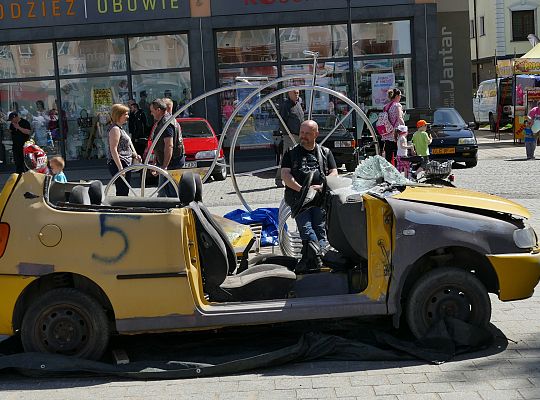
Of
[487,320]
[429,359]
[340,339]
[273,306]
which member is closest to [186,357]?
[273,306]

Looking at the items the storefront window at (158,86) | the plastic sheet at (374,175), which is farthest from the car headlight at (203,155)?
the plastic sheet at (374,175)

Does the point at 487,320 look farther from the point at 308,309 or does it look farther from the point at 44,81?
the point at 44,81

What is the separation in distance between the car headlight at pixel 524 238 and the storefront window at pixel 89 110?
19310 mm

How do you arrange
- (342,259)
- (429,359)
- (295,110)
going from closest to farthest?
1. (429,359)
2. (342,259)
3. (295,110)

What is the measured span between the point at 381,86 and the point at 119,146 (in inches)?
572

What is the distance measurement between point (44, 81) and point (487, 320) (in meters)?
20.3

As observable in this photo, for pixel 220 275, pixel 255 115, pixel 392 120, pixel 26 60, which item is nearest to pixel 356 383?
pixel 220 275

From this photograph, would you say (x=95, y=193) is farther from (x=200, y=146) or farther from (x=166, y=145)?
(x=200, y=146)

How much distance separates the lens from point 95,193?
20.2ft

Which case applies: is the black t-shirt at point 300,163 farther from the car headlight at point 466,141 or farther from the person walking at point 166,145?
the car headlight at point 466,141

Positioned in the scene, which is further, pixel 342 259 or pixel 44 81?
pixel 44 81

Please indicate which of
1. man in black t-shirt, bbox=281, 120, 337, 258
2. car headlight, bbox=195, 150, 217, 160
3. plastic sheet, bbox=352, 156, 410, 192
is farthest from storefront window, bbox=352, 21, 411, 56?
plastic sheet, bbox=352, 156, 410, 192

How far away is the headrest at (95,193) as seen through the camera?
20.2ft

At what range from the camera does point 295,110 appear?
14.0 metres
